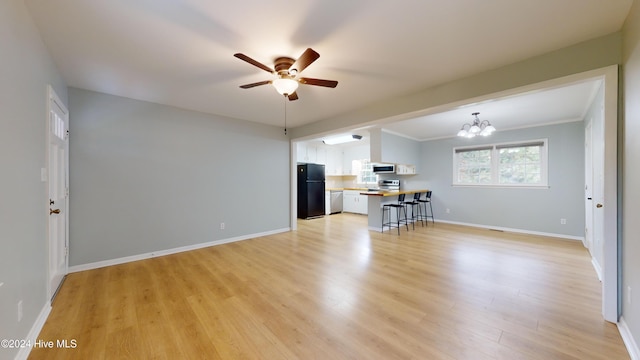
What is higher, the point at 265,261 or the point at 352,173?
the point at 352,173

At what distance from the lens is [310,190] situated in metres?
7.01

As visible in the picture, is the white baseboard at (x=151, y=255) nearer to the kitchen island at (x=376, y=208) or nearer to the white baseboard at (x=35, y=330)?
the white baseboard at (x=35, y=330)

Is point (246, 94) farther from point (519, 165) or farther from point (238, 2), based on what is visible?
point (519, 165)

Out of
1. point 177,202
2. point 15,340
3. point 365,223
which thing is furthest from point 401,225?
point 15,340

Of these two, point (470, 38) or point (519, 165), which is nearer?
point (470, 38)

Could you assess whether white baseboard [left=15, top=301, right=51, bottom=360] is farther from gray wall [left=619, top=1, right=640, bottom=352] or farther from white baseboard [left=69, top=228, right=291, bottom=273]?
gray wall [left=619, top=1, right=640, bottom=352]

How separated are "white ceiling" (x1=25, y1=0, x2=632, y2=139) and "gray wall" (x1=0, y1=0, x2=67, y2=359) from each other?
33cm

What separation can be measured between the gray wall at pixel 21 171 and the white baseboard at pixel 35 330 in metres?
0.05

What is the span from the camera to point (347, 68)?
2.64m

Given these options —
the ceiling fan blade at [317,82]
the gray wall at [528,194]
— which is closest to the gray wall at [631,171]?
the ceiling fan blade at [317,82]

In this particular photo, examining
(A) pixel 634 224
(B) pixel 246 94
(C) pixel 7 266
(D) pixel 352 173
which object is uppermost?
(B) pixel 246 94

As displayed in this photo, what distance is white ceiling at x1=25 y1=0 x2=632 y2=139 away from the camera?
172 centimetres

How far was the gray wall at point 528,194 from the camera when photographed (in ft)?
15.5

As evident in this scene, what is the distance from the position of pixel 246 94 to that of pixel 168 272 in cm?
262
